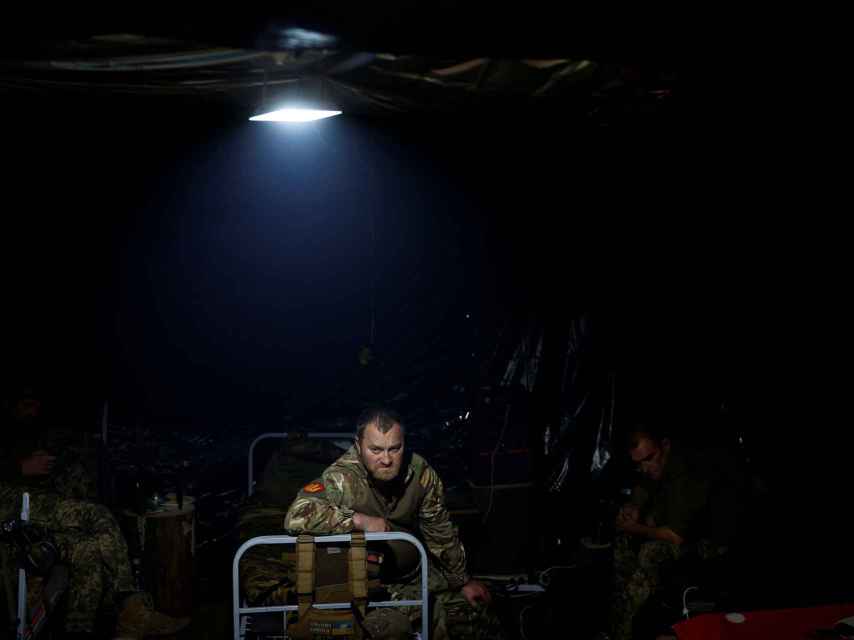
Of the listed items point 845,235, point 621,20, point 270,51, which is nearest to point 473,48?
point 621,20

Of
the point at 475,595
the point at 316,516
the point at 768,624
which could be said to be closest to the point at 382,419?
the point at 316,516

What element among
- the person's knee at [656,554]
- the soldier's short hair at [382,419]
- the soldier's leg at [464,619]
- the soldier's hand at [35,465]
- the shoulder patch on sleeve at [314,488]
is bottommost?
the soldier's leg at [464,619]

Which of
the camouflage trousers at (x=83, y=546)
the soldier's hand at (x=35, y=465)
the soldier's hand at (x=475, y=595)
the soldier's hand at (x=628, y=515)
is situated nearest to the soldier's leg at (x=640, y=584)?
the soldier's hand at (x=628, y=515)

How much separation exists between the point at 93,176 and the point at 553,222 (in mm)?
4023

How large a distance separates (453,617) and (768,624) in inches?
72.7

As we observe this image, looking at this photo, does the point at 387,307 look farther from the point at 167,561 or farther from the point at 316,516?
the point at 316,516

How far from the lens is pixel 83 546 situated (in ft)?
19.4

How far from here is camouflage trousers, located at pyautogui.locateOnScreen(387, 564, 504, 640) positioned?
4.86 metres

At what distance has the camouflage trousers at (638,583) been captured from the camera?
5527mm

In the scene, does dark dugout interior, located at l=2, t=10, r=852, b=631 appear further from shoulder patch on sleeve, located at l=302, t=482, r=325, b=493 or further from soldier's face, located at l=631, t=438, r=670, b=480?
shoulder patch on sleeve, located at l=302, t=482, r=325, b=493

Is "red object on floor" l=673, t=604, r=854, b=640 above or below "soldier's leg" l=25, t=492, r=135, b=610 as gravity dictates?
below

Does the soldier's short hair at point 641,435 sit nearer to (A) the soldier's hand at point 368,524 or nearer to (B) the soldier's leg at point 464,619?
(B) the soldier's leg at point 464,619

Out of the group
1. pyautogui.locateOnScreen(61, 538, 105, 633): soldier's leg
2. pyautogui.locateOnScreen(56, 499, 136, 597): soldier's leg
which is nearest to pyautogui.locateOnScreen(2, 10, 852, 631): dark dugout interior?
pyautogui.locateOnScreen(56, 499, 136, 597): soldier's leg

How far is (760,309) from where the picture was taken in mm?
5945
